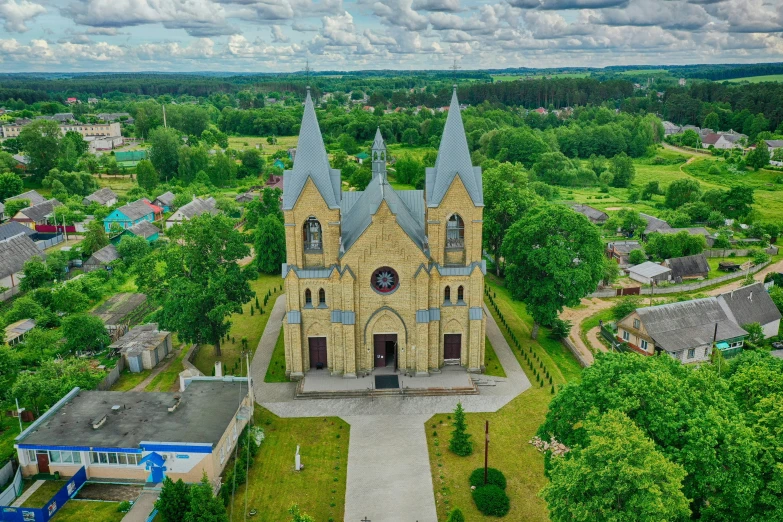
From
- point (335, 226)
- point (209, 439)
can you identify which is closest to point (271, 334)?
point (335, 226)

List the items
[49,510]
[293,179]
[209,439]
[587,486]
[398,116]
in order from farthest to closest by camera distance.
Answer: [398,116]
[293,179]
[209,439]
[49,510]
[587,486]

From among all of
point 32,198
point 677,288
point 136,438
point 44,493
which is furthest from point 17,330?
point 677,288

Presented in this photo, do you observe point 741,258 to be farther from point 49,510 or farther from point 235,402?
point 49,510

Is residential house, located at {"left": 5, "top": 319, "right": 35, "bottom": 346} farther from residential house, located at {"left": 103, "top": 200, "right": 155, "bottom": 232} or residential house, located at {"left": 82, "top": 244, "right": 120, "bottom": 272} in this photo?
residential house, located at {"left": 103, "top": 200, "right": 155, "bottom": 232}

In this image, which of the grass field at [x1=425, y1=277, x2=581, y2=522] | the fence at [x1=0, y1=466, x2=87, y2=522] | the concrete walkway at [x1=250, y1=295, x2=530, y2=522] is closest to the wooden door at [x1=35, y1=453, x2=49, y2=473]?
the fence at [x1=0, y1=466, x2=87, y2=522]

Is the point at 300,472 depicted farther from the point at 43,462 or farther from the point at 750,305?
the point at 750,305

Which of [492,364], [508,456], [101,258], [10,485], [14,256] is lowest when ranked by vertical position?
[508,456]
